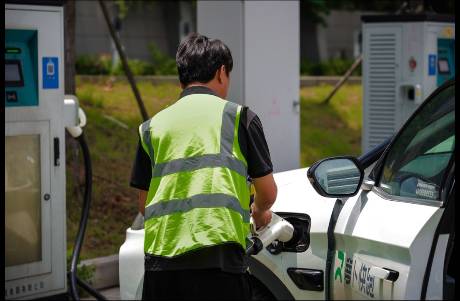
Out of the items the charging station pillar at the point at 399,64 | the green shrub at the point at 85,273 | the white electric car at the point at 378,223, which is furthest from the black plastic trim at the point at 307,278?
the charging station pillar at the point at 399,64

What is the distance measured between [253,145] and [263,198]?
0.24 m

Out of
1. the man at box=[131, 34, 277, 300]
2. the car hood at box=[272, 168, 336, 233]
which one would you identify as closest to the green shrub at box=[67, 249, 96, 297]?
the car hood at box=[272, 168, 336, 233]

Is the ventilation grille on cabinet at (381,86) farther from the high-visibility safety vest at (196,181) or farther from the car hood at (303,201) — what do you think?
the high-visibility safety vest at (196,181)

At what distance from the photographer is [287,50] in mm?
7961

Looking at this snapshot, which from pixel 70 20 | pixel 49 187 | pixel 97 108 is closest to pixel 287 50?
pixel 70 20

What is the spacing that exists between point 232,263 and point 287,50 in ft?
16.0

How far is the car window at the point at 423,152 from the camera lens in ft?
12.0

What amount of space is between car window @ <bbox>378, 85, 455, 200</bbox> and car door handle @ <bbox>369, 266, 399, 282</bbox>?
1.12 feet

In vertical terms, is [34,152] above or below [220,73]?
below

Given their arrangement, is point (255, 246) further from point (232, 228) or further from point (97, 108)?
point (97, 108)

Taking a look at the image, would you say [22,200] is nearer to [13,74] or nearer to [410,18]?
[13,74]

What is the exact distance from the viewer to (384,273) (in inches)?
137

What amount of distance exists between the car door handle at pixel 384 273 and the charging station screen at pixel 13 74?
3036 millimetres

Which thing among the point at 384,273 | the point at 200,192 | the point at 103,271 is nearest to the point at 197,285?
the point at 200,192
